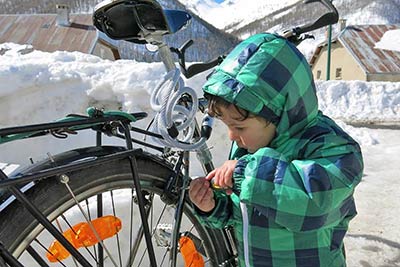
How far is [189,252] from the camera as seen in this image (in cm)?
180

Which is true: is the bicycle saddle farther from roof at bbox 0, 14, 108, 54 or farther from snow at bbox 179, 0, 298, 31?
snow at bbox 179, 0, 298, 31

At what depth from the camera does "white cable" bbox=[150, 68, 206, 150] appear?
1328 mm

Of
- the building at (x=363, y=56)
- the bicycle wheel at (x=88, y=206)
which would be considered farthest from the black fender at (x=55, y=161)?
the building at (x=363, y=56)

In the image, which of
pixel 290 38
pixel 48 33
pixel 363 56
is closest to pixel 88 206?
pixel 290 38

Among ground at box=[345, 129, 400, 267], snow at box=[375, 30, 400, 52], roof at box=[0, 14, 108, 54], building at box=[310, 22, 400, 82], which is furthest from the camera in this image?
building at box=[310, 22, 400, 82]

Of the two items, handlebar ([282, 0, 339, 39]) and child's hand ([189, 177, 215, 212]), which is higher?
handlebar ([282, 0, 339, 39])

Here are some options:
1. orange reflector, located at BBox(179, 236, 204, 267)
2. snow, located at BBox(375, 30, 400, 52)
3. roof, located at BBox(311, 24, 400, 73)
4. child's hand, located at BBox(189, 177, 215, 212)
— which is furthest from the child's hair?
roof, located at BBox(311, 24, 400, 73)

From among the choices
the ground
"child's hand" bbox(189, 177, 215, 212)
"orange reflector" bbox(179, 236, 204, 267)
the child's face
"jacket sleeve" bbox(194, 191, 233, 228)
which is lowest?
the ground

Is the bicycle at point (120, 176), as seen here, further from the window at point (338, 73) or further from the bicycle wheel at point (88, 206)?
the window at point (338, 73)

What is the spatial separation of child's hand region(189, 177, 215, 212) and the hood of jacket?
0.85 ft

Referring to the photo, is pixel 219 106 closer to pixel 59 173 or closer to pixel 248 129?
pixel 248 129

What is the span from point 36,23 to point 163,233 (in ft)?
77.4

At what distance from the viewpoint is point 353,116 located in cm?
1190

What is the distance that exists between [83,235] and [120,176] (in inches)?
8.5
